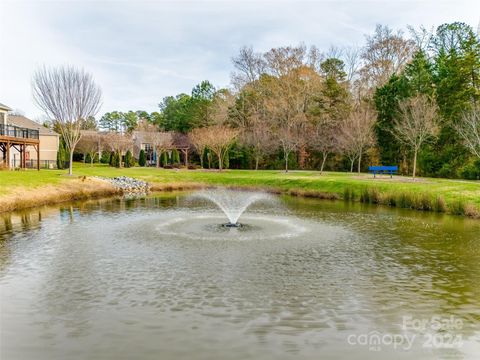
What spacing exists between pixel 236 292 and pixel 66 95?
1355 inches

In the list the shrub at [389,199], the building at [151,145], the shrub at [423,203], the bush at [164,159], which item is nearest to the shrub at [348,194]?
the shrub at [389,199]

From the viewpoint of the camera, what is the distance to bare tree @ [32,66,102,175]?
37688mm

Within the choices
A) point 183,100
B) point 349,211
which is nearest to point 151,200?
point 349,211

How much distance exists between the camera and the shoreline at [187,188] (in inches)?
906

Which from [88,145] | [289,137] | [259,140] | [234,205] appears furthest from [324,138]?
[88,145]

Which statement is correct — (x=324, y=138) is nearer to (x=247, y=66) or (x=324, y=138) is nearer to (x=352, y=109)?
(x=352, y=109)

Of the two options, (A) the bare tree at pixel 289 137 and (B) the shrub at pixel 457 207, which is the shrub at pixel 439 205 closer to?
(B) the shrub at pixel 457 207

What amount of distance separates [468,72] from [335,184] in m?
20.0

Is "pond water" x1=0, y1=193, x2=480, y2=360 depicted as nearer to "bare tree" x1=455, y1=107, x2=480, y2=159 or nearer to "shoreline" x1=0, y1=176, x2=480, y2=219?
"shoreline" x1=0, y1=176, x2=480, y2=219

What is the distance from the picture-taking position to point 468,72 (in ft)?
132

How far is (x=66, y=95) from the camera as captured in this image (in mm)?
37875

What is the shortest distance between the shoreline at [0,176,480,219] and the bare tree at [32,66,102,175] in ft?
23.5

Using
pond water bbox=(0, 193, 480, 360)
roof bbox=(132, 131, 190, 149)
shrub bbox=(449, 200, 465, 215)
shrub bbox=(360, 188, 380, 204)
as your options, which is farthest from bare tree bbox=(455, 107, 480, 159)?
roof bbox=(132, 131, 190, 149)

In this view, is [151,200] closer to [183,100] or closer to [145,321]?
[145,321]
